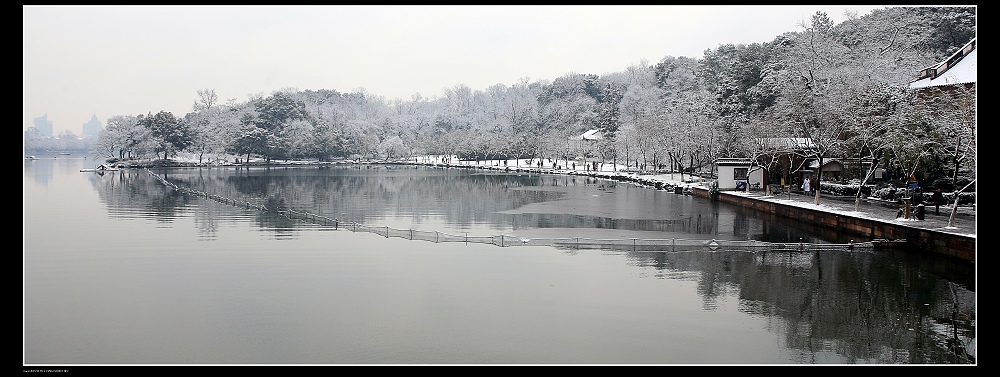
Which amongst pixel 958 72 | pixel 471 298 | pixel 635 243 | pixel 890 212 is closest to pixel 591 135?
pixel 958 72

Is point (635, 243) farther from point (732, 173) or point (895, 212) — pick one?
point (732, 173)

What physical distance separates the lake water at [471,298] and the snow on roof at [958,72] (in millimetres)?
12526

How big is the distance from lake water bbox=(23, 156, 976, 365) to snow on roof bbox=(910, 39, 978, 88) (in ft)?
41.1

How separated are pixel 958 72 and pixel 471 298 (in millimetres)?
27324

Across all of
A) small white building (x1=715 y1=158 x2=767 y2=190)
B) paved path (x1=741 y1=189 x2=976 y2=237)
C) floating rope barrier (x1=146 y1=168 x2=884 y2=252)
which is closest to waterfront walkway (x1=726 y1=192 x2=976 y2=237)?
paved path (x1=741 y1=189 x2=976 y2=237)

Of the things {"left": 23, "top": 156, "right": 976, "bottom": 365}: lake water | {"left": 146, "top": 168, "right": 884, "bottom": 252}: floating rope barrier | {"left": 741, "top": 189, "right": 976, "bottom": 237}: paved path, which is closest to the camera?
{"left": 23, "top": 156, "right": 976, "bottom": 365}: lake water

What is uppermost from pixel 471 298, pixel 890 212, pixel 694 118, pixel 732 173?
pixel 694 118

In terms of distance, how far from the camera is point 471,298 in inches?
516

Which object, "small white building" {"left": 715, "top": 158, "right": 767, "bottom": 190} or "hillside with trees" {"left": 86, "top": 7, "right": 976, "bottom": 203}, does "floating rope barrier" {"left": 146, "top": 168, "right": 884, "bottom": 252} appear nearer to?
"hillside with trees" {"left": 86, "top": 7, "right": 976, "bottom": 203}

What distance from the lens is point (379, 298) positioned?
1315cm

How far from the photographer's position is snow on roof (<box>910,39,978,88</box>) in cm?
2999

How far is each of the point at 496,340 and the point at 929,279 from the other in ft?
31.2

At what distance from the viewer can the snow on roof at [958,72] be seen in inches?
1181
